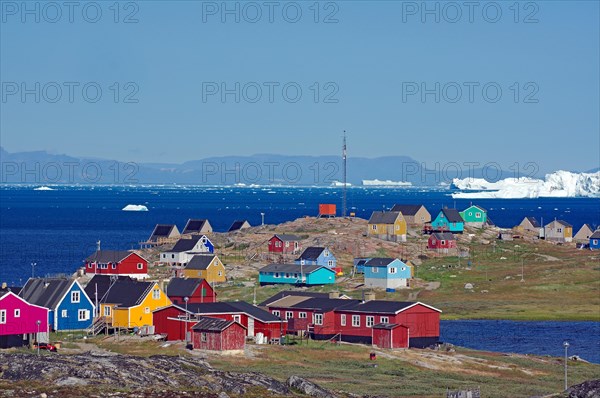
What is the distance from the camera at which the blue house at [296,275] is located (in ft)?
340

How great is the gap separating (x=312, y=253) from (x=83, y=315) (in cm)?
3956

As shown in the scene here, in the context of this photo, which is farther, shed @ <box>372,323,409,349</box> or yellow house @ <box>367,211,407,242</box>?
yellow house @ <box>367,211,407,242</box>

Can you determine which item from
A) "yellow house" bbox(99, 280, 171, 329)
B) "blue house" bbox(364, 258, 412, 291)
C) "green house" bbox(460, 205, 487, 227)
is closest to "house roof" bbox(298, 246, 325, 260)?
"blue house" bbox(364, 258, 412, 291)

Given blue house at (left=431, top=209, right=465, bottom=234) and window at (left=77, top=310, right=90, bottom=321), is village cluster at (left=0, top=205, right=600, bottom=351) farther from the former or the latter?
blue house at (left=431, top=209, right=465, bottom=234)

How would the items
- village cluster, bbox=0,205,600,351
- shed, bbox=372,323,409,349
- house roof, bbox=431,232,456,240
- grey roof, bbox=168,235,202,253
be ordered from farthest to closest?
1. house roof, bbox=431,232,456,240
2. grey roof, bbox=168,235,202,253
3. shed, bbox=372,323,409,349
4. village cluster, bbox=0,205,600,351

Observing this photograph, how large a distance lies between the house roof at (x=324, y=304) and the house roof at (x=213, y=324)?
36.8 ft

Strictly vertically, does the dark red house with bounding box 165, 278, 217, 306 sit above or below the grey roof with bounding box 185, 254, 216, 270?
below

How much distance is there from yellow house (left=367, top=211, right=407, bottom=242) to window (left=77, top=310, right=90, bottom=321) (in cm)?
6196

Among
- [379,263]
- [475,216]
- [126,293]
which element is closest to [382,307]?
[126,293]

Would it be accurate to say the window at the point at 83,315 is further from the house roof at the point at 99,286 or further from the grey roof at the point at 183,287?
the grey roof at the point at 183,287

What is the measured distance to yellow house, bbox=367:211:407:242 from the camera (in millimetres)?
133250

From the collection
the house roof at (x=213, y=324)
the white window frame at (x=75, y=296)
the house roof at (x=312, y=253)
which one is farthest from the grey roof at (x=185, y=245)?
the house roof at (x=213, y=324)

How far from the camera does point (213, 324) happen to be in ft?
215

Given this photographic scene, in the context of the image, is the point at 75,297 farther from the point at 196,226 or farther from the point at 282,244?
the point at 196,226
